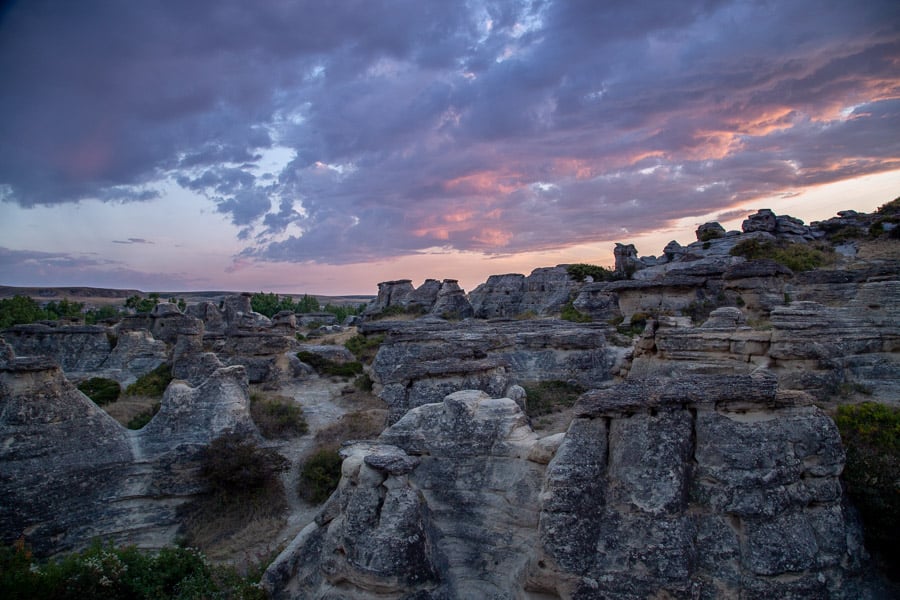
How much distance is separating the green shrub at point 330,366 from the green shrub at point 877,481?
759 inches

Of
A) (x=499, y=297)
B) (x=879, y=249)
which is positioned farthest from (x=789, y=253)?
(x=499, y=297)

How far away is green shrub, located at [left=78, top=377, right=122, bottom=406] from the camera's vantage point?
1808 centimetres

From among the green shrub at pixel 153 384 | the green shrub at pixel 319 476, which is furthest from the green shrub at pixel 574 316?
the green shrub at pixel 153 384

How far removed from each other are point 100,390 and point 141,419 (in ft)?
18.0

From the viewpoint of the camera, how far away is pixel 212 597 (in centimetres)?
808

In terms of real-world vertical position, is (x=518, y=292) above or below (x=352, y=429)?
above

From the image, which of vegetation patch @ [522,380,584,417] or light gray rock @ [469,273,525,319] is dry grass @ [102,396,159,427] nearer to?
vegetation patch @ [522,380,584,417]

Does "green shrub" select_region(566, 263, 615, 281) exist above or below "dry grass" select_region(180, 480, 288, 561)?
above

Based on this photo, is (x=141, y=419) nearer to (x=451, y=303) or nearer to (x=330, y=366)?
(x=330, y=366)

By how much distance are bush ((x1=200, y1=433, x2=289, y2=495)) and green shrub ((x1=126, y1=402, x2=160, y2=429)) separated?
3.82 m

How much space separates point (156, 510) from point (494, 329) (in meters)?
14.1

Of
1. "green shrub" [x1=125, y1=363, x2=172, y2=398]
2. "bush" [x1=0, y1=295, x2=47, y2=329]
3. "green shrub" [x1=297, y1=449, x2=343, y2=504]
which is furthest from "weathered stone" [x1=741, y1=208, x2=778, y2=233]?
"bush" [x1=0, y1=295, x2=47, y2=329]

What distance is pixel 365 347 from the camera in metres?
27.8

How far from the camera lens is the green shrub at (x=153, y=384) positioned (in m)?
19.5
